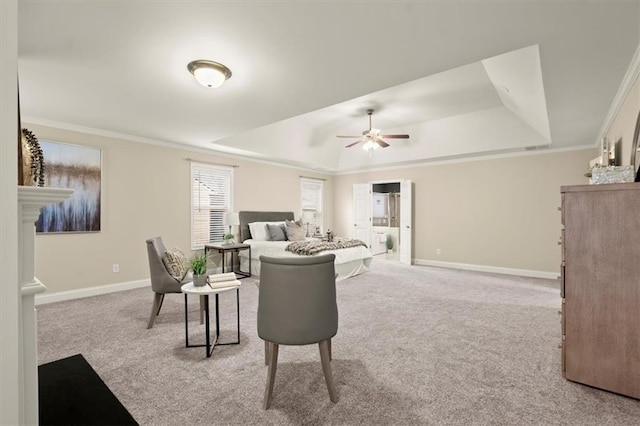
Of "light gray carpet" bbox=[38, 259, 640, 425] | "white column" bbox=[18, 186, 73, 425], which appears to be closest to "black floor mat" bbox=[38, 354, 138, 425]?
"white column" bbox=[18, 186, 73, 425]

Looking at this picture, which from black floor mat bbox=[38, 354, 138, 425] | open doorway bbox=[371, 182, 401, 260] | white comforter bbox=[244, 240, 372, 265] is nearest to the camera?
black floor mat bbox=[38, 354, 138, 425]

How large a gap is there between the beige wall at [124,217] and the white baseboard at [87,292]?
6cm

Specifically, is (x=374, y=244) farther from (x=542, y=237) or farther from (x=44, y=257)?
(x=44, y=257)

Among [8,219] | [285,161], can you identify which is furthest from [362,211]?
[8,219]

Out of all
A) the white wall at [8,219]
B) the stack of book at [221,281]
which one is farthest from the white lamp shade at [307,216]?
the white wall at [8,219]

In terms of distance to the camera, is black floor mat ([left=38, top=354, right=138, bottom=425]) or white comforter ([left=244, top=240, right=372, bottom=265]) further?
white comforter ([left=244, top=240, right=372, bottom=265])

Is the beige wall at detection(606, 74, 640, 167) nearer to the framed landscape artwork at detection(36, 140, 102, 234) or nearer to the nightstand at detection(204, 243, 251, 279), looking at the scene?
the nightstand at detection(204, 243, 251, 279)

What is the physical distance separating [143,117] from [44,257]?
7.76 ft

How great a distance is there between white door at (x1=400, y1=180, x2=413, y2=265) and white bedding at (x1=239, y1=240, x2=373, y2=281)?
4.95ft

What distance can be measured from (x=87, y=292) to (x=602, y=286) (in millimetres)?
6018

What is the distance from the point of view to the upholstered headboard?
651 centimetres

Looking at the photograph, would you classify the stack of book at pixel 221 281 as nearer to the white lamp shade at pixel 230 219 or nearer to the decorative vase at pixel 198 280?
the decorative vase at pixel 198 280

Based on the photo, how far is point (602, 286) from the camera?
2182 mm

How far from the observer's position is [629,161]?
3049mm
